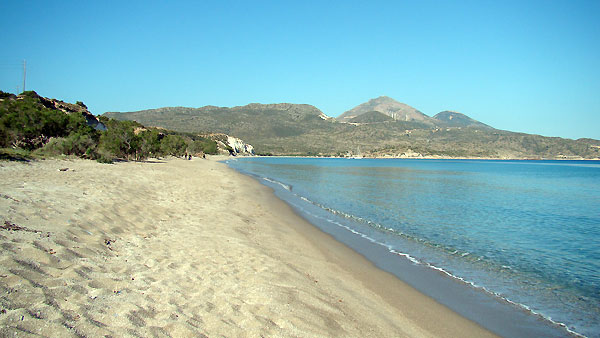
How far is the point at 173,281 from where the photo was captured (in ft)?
19.0

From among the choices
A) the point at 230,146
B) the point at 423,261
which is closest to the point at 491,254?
the point at 423,261

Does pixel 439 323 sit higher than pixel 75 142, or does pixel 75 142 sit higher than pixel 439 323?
pixel 75 142

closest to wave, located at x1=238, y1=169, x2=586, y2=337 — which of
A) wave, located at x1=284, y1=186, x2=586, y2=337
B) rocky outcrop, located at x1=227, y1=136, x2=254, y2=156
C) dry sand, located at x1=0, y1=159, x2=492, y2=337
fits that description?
wave, located at x1=284, y1=186, x2=586, y2=337

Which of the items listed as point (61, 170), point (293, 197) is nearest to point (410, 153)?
point (293, 197)

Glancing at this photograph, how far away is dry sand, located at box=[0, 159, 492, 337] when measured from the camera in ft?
13.6

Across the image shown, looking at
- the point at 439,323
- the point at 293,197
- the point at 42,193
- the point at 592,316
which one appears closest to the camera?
the point at 439,323

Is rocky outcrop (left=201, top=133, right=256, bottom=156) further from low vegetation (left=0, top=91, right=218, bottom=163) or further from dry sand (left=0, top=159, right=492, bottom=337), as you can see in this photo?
dry sand (left=0, top=159, right=492, bottom=337)

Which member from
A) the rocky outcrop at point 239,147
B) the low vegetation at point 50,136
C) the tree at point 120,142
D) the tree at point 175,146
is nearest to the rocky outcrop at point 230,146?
the rocky outcrop at point 239,147

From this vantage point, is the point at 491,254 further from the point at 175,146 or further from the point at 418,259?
the point at 175,146

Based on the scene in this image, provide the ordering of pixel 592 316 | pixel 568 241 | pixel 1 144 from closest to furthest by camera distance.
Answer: pixel 592 316
pixel 568 241
pixel 1 144

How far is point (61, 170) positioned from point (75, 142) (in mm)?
12699

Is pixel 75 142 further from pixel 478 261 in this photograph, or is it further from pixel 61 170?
pixel 478 261

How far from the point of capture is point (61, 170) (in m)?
16.5

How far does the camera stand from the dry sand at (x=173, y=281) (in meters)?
4.14
